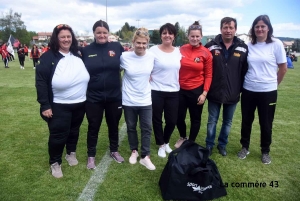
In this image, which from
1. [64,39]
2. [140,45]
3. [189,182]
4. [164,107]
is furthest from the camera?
[164,107]

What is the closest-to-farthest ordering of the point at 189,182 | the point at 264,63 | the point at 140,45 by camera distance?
the point at 189,182 < the point at 140,45 < the point at 264,63

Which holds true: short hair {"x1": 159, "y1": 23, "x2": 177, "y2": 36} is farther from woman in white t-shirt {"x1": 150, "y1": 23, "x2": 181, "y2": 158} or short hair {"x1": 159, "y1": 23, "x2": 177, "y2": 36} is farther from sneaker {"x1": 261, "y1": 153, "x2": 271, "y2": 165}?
sneaker {"x1": 261, "y1": 153, "x2": 271, "y2": 165}

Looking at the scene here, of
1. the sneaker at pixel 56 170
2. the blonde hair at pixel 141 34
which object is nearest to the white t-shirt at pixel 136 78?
the blonde hair at pixel 141 34

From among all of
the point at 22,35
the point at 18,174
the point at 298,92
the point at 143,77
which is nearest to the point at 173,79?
the point at 143,77

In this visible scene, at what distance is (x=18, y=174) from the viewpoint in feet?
11.3

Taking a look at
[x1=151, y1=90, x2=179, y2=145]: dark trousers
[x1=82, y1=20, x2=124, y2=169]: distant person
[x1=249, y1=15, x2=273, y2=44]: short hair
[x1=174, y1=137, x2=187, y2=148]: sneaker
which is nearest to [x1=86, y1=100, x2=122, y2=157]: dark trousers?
[x1=82, y1=20, x2=124, y2=169]: distant person

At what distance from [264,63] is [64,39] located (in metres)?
2.75

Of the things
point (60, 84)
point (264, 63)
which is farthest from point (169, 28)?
point (60, 84)

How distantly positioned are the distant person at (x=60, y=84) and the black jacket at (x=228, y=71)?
1.89 metres

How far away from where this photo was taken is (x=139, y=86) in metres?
3.50

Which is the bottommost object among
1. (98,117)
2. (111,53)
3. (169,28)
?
(98,117)

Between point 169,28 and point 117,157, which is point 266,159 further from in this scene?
point 169,28

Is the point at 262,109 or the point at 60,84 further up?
the point at 60,84

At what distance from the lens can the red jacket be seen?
3.69 m
